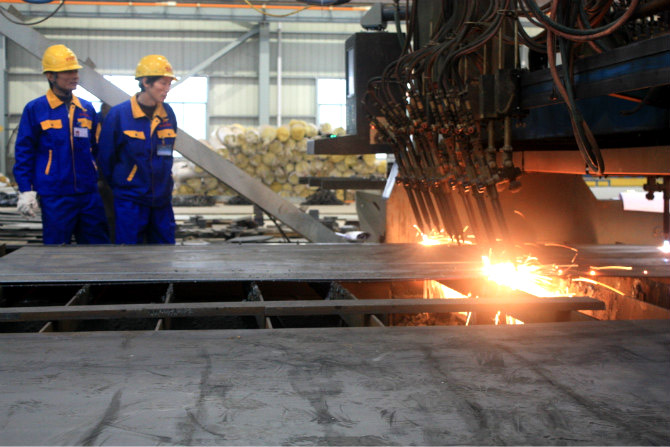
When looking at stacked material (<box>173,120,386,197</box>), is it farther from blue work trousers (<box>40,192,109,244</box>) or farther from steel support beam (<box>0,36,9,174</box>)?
blue work trousers (<box>40,192,109,244</box>)

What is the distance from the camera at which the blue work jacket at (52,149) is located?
158 inches

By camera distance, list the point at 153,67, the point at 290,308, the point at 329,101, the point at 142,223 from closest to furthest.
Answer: the point at 290,308 → the point at 153,67 → the point at 142,223 → the point at 329,101

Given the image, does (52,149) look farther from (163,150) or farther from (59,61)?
(163,150)

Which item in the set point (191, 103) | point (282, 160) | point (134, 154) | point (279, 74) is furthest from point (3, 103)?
point (134, 154)

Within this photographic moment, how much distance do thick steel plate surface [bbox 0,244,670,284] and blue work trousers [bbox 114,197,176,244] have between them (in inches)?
28.8

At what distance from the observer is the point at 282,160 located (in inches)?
467

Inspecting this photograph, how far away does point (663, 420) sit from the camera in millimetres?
1150

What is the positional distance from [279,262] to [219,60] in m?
14.5

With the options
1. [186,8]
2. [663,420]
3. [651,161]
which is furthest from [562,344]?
[186,8]

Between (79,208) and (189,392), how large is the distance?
123 inches

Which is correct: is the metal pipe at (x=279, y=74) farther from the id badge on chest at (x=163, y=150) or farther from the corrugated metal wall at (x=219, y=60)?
the id badge on chest at (x=163, y=150)

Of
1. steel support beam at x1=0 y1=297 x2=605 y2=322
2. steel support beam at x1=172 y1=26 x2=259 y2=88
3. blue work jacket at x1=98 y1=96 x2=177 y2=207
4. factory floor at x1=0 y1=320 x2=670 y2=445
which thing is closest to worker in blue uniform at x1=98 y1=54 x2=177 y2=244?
blue work jacket at x1=98 y1=96 x2=177 y2=207

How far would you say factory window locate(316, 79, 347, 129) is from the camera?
55.1 ft

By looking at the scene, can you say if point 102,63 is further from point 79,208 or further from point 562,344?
point 562,344
